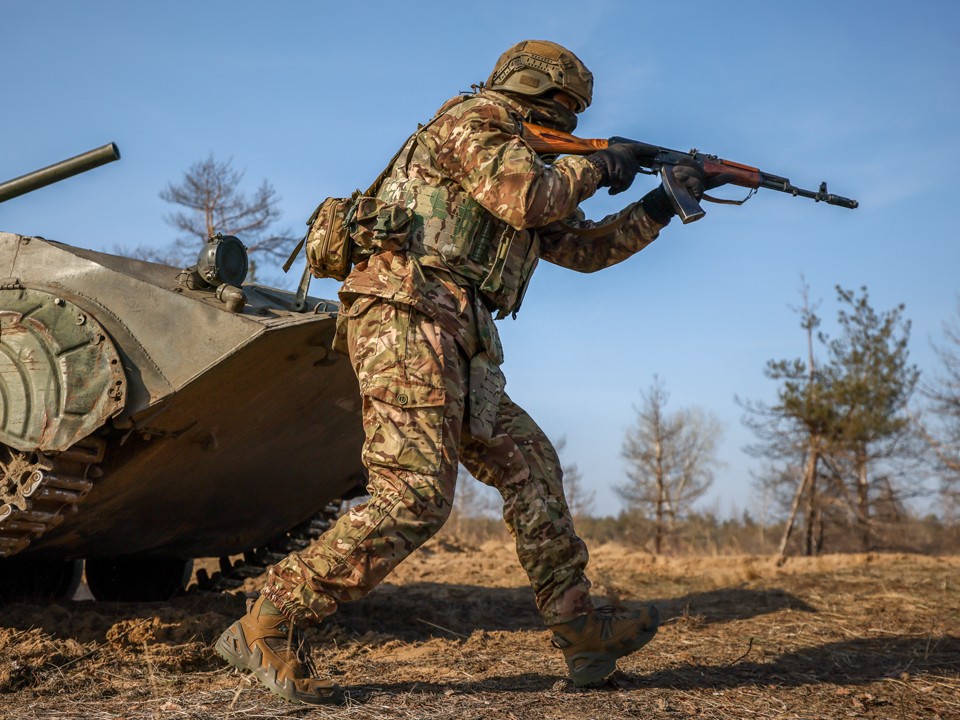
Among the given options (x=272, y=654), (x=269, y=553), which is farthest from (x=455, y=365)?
(x=269, y=553)

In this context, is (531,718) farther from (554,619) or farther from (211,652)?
(211,652)

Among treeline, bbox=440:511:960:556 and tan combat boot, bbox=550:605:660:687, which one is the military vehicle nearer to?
tan combat boot, bbox=550:605:660:687

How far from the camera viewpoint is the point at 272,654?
3.35 meters

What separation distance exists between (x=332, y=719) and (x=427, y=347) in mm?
→ 1218

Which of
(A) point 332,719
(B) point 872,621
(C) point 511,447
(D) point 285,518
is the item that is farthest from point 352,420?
(B) point 872,621

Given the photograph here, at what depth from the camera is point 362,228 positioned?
3637 mm

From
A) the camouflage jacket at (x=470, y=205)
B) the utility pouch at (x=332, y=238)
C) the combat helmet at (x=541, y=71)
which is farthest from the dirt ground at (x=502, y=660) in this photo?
the combat helmet at (x=541, y=71)

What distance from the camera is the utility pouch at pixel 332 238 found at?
12.4ft

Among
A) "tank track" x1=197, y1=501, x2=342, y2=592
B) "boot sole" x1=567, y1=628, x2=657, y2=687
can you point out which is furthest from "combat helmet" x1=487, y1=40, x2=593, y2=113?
"tank track" x1=197, y1=501, x2=342, y2=592

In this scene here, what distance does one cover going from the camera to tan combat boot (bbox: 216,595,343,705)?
3.33 metres

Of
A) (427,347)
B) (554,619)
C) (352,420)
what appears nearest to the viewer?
(427,347)

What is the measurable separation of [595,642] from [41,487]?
7.63 feet

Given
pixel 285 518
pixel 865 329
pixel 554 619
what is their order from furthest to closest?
pixel 865 329, pixel 285 518, pixel 554 619

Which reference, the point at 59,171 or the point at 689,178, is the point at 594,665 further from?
the point at 59,171
